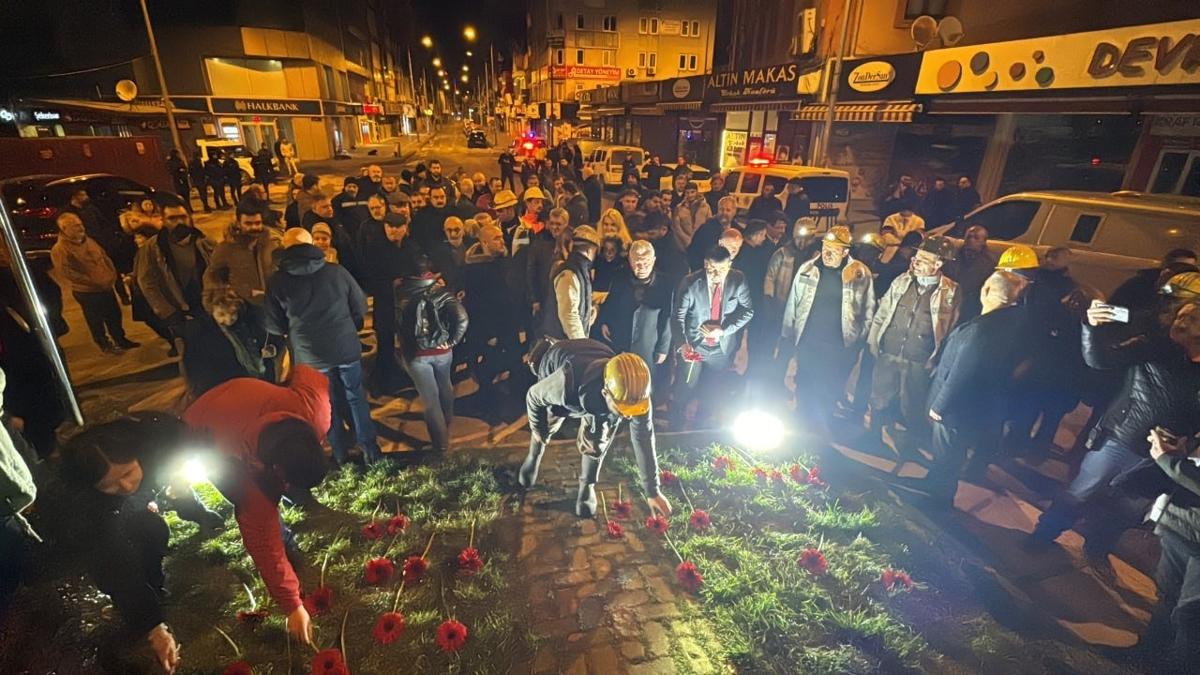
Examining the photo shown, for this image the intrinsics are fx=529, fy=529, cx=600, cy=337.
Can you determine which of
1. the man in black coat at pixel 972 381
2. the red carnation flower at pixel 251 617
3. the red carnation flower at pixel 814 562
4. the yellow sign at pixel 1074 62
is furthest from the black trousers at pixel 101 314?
the yellow sign at pixel 1074 62

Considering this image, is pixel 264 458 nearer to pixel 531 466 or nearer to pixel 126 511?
pixel 126 511

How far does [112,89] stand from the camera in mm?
27906

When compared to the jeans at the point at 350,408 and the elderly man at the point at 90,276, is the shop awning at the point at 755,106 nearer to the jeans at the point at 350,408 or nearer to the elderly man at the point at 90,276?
the jeans at the point at 350,408

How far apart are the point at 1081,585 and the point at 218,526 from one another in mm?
6529

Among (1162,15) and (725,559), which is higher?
(1162,15)

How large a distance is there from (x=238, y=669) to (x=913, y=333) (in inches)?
223

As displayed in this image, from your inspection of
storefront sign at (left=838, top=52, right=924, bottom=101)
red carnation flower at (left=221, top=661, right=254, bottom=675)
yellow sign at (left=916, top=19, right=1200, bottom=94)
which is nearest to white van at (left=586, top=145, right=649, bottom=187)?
storefront sign at (left=838, top=52, right=924, bottom=101)

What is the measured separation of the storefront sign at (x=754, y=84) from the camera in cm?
1780

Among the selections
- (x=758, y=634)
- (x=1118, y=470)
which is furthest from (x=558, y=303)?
(x=1118, y=470)

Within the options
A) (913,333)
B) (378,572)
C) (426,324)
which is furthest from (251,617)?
(913,333)

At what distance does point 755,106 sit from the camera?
2058 centimetres

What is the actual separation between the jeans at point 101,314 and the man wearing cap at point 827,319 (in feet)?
27.9

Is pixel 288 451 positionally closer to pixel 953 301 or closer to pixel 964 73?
pixel 953 301

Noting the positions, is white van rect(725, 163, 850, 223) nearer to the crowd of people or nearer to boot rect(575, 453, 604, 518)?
the crowd of people
